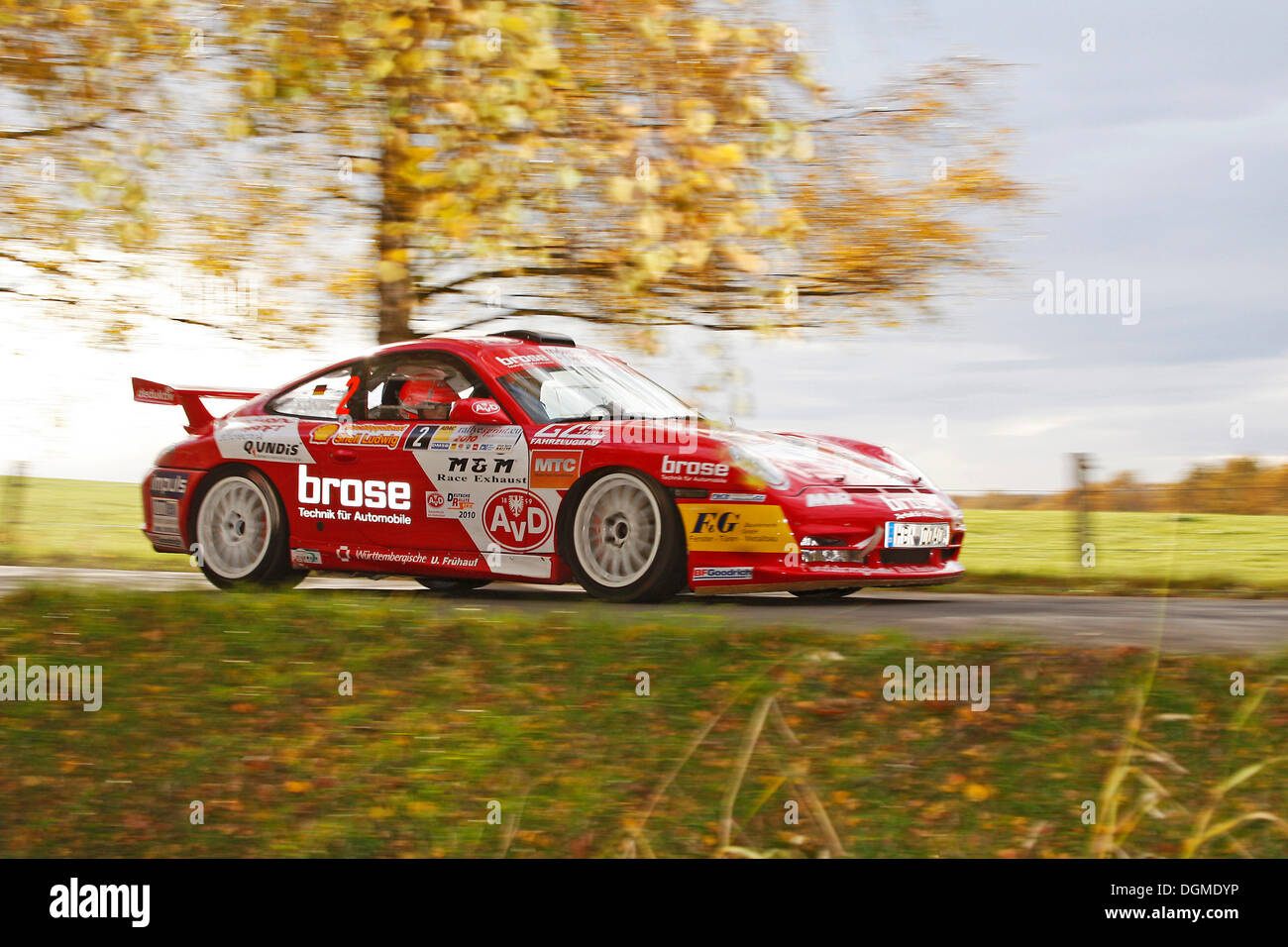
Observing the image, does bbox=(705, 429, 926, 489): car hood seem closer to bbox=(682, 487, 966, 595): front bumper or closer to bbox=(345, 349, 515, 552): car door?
bbox=(682, 487, 966, 595): front bumper

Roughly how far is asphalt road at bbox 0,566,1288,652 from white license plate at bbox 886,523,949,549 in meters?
0.41

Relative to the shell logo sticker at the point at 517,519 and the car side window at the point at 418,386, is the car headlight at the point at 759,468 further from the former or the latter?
the car side window at the point at 418,386

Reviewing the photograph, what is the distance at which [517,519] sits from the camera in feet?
28.8

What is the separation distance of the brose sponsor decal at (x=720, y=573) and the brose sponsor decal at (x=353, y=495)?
2.10m

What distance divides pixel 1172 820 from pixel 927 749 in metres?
1.07

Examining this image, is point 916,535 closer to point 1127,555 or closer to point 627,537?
point 627,537

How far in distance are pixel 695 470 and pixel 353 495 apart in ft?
8.30

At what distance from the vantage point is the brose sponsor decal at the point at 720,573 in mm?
8211

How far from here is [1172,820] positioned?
590cm

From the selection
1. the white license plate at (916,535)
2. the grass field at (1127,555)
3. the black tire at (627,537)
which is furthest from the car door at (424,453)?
the grass field at (1127,555)

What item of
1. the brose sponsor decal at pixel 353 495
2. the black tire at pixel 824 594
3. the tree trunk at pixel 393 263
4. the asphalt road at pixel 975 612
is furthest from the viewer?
the black tire at pixel 824 594

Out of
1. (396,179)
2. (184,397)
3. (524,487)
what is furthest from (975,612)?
(184,397)

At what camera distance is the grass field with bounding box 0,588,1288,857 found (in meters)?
6.01

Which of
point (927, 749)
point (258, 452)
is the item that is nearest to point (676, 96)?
point (258, 452)
